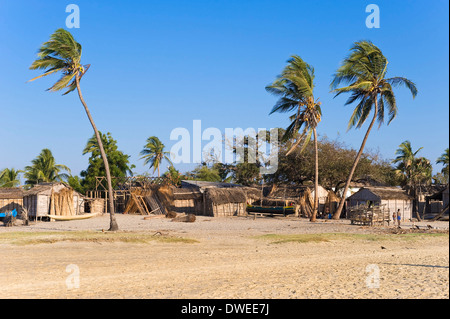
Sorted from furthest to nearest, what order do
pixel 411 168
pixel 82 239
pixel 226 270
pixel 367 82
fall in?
1. pixel 411 168
2. pixel 367 82
3. pixel 82 239
4. pixel 226 270

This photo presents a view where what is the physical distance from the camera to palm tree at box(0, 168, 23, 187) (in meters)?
45.8

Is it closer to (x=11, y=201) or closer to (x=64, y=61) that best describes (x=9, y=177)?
(x=11, y=201)

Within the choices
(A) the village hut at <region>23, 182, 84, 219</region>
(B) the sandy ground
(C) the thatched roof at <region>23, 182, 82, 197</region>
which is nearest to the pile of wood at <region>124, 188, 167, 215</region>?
(A) the village hut at <region>23, 182, 84, 219</region>

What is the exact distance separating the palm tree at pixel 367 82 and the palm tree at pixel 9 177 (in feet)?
102

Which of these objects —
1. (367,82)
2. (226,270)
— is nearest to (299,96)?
(367,82)

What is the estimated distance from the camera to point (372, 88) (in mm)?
33375

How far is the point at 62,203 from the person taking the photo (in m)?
33.8

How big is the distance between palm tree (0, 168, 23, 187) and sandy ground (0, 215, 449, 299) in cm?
3097

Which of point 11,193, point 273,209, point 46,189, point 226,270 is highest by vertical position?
point 46,189

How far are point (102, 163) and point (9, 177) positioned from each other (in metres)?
9.21

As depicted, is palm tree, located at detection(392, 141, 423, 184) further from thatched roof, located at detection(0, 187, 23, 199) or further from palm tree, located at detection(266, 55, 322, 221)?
thatched roof, located at detection(0, 187, 23, 199)

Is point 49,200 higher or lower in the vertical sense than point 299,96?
lower

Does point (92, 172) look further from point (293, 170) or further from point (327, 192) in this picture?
point (327, 192)
